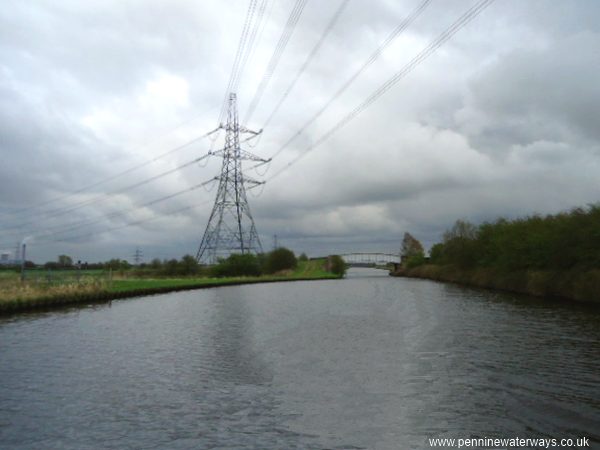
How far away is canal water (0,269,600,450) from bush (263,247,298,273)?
95.4 m

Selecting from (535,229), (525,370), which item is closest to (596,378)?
(525,370)

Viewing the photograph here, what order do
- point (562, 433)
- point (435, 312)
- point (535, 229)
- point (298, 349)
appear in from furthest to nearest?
point (535, 229), point (435, 312), point (298, 349), point (562, 433)

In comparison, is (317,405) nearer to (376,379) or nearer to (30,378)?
(376,379)

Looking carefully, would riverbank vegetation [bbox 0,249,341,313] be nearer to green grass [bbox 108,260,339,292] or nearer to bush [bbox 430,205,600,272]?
green grass [bbox 108,260,339,292]

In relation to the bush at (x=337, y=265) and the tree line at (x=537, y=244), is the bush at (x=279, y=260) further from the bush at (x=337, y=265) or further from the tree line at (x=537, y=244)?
the tree line at (x=537, y=244)

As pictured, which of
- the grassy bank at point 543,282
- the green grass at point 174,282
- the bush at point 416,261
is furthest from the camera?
the bush at point 416,261

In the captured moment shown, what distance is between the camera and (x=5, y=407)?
1209cm

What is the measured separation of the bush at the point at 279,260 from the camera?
123062 mm

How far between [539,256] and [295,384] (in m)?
42.3

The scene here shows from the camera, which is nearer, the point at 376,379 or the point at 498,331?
the point at 376,379

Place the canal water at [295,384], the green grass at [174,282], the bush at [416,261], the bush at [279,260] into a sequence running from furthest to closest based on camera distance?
the bush at [416,261]
the bush at [279,260]
the green grass at [174,282]
the canal water at [295,384]

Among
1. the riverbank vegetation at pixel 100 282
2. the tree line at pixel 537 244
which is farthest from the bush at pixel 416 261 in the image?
the tree line at pixel 537 244

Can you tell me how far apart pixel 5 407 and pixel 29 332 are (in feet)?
44.8

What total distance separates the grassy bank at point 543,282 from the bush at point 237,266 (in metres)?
42.5
